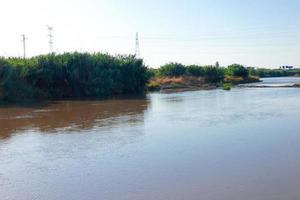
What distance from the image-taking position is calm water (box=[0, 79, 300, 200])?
8.53m

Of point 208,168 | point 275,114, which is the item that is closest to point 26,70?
point 275,114

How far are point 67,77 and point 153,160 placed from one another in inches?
1254

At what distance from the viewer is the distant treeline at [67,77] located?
36469 millimetres

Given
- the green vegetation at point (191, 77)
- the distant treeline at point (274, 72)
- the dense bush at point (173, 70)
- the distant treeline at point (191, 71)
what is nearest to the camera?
the green vegetation at point (191, 77)

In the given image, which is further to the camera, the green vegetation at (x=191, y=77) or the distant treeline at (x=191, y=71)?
the distant treeline at (x=191, y=71)

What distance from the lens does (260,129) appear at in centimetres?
1653

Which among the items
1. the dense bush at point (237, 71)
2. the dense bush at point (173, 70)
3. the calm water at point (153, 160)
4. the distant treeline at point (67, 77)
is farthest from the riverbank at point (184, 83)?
the calm water at point (153, 160)

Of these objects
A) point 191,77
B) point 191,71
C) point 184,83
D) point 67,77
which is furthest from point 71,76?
point 191,71

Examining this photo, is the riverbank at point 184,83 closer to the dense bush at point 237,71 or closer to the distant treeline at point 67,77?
the dense bush at point 237,71

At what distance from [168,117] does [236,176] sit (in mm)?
12569

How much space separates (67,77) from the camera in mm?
41875

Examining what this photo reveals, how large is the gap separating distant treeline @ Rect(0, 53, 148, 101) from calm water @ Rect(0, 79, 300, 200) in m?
17.2

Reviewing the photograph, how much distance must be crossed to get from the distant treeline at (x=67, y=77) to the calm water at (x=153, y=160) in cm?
1722

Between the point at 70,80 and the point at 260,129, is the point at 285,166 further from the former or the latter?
the point at 70,80
